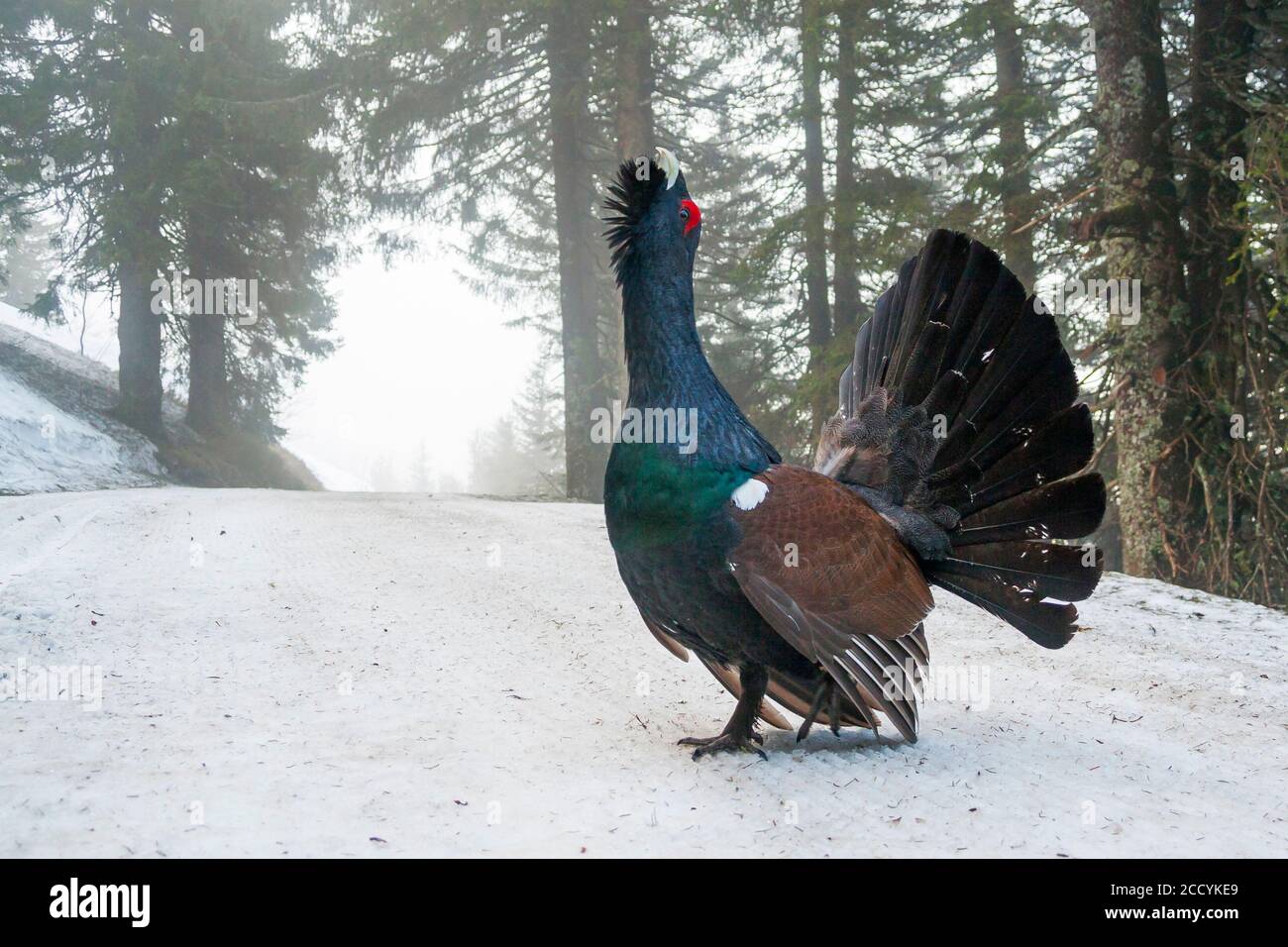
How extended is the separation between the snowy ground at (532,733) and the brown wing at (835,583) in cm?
35

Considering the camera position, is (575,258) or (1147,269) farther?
(575,258)

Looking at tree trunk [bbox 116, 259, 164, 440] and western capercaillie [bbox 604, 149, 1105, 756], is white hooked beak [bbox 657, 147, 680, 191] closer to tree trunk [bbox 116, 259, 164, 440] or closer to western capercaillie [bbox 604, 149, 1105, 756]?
western capercaillie [bbox 604, 149, 1105, 756]

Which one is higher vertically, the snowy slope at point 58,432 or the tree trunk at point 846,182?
the tree trunk at point 846,182

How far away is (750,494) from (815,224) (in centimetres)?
1135

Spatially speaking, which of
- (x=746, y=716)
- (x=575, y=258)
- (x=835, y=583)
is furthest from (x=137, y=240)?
(x=835, y=583)

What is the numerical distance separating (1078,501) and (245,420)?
25.0 meters

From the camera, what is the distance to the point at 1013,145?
11.6m

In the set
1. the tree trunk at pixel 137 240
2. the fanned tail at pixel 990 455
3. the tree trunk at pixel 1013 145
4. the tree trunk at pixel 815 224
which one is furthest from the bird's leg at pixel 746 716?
the tree trunk at pixel 137 240

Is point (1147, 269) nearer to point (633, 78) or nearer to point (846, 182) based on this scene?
point (846, 182)

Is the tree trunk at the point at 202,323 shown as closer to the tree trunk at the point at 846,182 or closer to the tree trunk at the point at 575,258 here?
the tree trunk at the point at 575,258

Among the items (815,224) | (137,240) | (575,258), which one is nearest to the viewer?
(815,224)

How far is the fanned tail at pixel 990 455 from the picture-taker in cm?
359

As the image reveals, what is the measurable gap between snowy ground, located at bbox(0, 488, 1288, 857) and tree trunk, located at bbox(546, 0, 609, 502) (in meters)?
9.03
